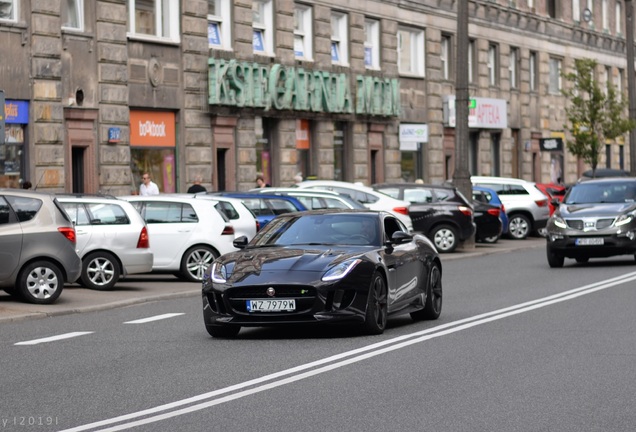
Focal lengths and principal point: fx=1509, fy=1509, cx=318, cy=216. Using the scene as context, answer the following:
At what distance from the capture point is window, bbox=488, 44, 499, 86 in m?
55.9

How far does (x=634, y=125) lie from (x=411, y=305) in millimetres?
39798

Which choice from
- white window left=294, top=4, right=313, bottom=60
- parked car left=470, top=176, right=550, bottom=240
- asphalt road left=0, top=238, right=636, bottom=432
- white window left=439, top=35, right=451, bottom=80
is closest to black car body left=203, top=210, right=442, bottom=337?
asphalt road left=0, top=238, right=636, bottom=432

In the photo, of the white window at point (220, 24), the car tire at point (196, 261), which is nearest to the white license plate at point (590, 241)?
the car tire at point (196, 261)

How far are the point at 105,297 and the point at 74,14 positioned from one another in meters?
13.6

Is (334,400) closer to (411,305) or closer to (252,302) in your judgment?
(252,302)

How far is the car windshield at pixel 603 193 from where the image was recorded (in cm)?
2795

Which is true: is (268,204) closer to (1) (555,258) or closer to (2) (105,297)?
(1) (555,258)

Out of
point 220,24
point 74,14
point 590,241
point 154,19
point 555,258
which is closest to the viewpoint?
point 590,241

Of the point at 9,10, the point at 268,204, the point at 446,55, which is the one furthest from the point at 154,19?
the point at 446,55

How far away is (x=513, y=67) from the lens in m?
58.5

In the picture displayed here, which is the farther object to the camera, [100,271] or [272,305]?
[100,271]

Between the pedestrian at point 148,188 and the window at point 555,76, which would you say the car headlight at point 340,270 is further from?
the window at point 555,76

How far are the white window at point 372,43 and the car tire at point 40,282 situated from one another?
27.3 m

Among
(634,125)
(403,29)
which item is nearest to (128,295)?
(403,29)
